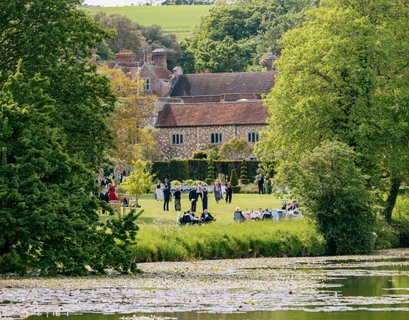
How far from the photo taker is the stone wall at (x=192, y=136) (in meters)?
133

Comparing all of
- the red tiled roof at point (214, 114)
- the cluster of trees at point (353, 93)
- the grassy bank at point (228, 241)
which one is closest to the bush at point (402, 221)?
the cluster of trees at point (353, 93)

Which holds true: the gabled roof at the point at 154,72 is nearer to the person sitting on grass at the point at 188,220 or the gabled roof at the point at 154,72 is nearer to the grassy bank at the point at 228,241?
the person sitting on grass at the point at 188,220

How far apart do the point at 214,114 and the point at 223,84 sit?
119 feet

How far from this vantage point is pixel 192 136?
136 meters

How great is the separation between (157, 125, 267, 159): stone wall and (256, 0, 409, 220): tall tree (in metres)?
71.5

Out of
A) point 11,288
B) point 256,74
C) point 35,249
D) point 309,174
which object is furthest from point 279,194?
point 256,74

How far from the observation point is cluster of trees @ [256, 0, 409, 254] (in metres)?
57.4

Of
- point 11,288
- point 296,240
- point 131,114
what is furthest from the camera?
point 131,114

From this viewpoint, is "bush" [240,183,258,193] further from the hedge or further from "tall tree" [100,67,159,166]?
the hedge

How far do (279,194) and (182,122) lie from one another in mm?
75569

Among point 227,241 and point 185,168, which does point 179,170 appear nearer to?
point 185,168

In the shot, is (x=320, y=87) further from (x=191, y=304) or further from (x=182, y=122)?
(x=182, y=122)

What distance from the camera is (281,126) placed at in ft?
197

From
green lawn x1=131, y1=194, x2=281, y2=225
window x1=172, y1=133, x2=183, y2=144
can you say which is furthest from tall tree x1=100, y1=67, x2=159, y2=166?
window x1=172, y1=133, x2=183, y2=144
